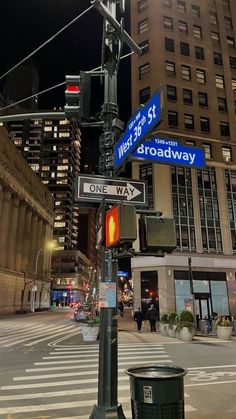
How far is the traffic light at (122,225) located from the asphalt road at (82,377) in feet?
12.7

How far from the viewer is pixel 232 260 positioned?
130 feet

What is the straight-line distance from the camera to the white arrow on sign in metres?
6.11

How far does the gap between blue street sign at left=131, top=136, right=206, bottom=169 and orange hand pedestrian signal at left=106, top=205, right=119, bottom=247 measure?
130 centimetres

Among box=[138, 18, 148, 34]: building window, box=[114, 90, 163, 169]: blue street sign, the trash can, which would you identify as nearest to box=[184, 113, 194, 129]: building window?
box=[138, 18, 148, 34]: building window

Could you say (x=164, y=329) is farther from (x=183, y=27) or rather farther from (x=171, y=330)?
(x=183, y=27)

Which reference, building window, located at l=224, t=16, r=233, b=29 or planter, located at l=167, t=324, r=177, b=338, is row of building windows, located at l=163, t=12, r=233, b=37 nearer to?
building window, located at l=224, t=16, r=233, b=29

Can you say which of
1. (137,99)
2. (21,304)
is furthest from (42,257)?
(137,99)

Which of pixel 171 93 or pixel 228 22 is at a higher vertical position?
pixel 228 22

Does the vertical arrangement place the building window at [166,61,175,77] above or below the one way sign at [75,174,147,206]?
above

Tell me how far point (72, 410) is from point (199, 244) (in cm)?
3332

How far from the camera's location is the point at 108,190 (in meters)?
6.17

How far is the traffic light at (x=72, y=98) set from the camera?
251 inches

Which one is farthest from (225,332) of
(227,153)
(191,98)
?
(191,98)

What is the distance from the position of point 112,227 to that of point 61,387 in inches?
238
